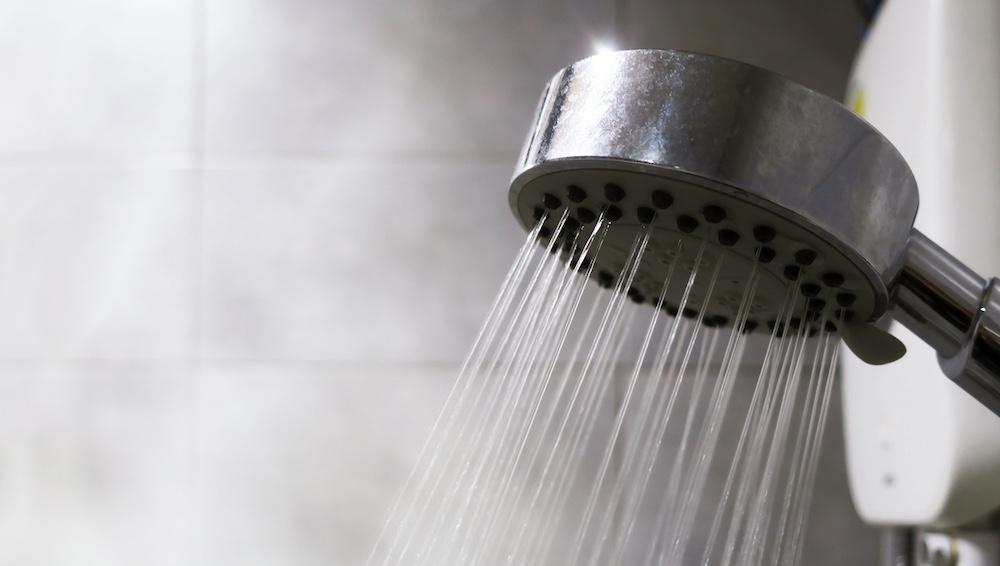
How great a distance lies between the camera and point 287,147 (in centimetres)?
109

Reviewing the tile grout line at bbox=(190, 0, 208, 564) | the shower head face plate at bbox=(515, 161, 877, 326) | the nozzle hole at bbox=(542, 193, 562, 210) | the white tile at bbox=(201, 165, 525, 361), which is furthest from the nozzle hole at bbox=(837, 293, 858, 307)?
the tile grout line at bbox=(190, 0, 208, 564)

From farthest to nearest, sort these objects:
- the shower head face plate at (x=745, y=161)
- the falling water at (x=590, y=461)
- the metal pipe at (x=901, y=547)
→ the falling water at (x=590, y=461), the metal pipe at (x=901, y=547), the shower head face plate at (x=745, y=161)

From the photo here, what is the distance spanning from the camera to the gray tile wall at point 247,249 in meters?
1.05

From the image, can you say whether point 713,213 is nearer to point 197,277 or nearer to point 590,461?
point 590,461

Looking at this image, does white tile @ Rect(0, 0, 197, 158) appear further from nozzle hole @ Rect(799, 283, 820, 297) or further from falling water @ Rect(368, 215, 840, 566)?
nozzle hole @ Rect(799, 283, 820, 297)

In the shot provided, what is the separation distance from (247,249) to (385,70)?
0.79ft

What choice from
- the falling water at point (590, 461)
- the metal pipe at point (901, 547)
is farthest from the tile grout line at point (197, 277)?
the metal pipe at point (901, 547)

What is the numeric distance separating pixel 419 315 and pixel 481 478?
179mm

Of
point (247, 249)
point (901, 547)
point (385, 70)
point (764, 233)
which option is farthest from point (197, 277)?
point (764, 233)

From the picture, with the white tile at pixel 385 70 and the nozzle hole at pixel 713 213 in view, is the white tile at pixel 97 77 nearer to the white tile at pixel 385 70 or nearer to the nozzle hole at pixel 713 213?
the white tile at pixel 385 70

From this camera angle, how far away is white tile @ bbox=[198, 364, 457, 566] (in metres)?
1.04

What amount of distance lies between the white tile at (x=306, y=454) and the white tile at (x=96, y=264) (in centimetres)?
10

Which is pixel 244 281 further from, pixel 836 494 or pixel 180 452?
pixel 836 494

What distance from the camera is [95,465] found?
42.0 inches
